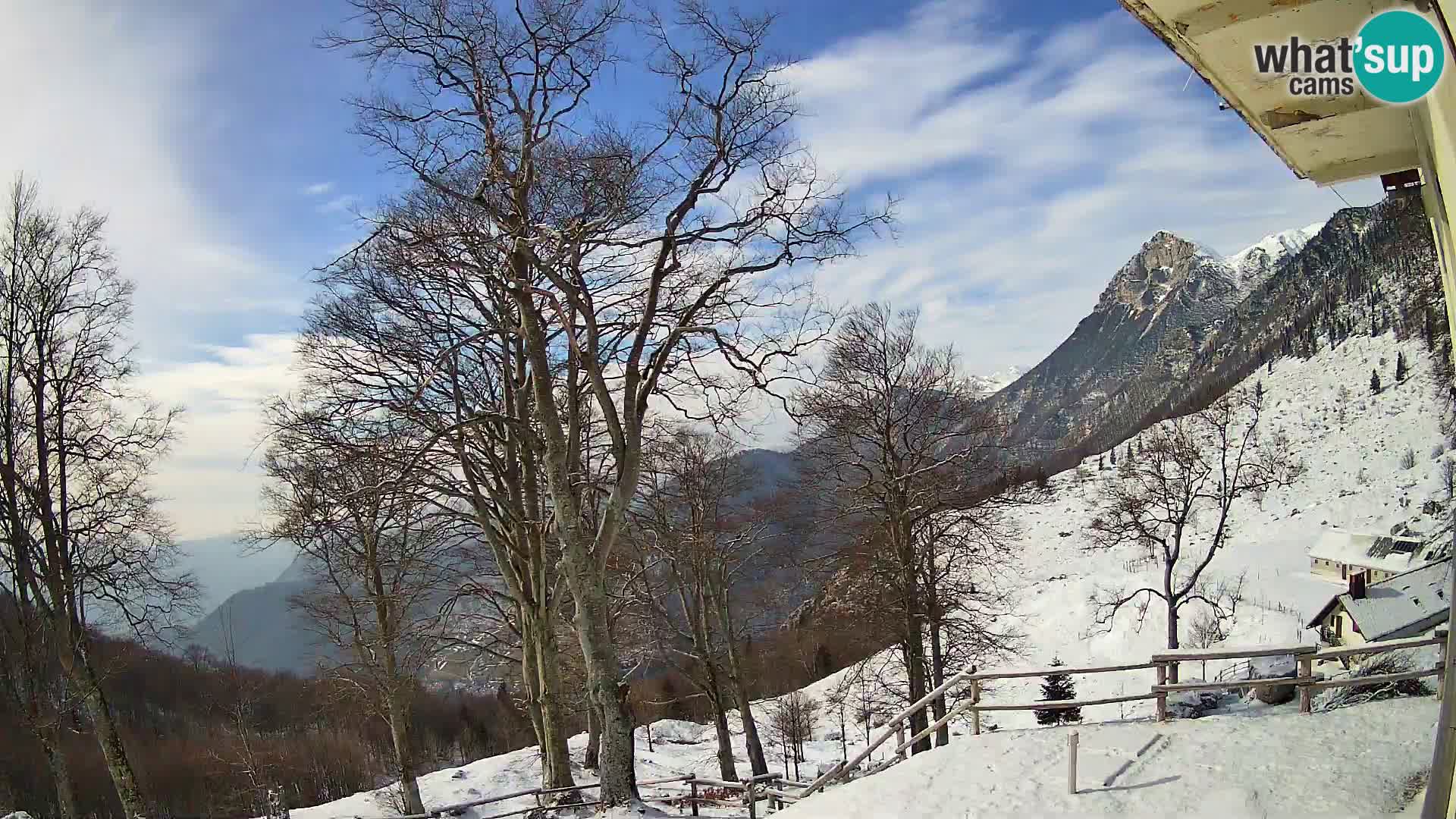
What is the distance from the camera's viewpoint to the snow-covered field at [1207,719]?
708 centimetres

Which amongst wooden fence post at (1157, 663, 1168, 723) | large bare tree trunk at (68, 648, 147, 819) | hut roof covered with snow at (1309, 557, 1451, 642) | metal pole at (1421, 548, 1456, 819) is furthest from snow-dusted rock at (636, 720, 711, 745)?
metal pole at (1421, 548, 1456, 819)

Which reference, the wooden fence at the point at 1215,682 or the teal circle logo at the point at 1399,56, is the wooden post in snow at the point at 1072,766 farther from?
the teal circle logo at the point at 1399,56

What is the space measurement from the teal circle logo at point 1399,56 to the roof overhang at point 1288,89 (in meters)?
0.06

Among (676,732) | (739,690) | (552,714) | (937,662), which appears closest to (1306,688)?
(937,662)

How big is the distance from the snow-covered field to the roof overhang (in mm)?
4354

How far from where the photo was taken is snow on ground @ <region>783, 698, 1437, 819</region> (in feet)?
21.3

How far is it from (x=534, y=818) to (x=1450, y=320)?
38.8ft

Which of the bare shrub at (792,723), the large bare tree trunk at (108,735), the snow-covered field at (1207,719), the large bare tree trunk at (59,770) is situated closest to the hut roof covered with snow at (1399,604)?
the snow-covered field at (1207,719)

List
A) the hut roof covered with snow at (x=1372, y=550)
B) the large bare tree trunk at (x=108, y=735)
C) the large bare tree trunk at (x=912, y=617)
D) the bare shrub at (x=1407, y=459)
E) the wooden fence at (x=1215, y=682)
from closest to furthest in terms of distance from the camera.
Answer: the wooden fence at (x=1215, y=682), the large bare tree trunk at (x=108, y=735), the large bare tree trunk at (x=912, y=617), the hut roof covered with snow at (x=1372, y=550), the bare shrub at (x=1407, y=459)

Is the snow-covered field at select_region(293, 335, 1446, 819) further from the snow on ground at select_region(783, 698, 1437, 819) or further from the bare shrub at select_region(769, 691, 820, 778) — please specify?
the bare shrub at select_region(769, 691, 820, 778)

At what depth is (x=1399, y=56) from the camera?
9.19 feet

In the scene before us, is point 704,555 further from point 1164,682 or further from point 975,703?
point 1164,682

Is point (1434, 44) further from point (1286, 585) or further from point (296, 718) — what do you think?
point (296, 718)

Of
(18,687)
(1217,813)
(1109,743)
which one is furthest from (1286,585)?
(18,687)
